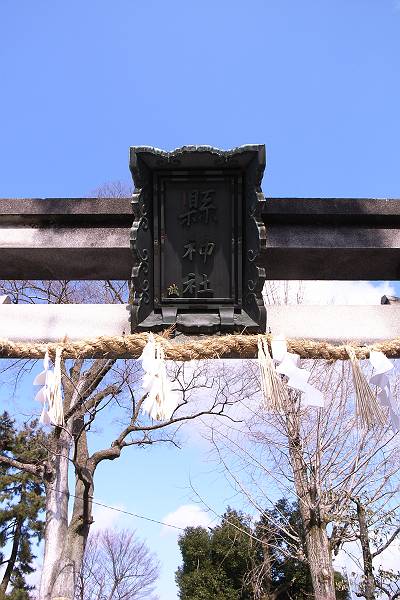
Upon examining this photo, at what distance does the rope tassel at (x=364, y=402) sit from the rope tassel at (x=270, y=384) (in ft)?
1.08

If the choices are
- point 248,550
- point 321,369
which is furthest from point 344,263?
point 248,550

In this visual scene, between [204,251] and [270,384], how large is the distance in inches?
26.0

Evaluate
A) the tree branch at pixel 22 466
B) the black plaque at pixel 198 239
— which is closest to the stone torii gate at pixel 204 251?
the black plaque at pixel 198 239

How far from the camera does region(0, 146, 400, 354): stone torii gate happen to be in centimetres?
257

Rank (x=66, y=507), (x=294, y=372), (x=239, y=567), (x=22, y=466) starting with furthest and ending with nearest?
(x=239, y=567)
(x=66, y=507)
(x=22, y=466)
(x=294, y=372)

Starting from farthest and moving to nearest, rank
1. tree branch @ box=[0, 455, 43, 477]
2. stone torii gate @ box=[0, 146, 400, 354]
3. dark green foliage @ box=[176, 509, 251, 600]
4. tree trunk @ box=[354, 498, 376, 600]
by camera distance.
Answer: dark green foliage @ box=[176, 509, 251, 600], tree branch @ box=[0, 455, 43, 477], tree trunk @ box=[354, 498, 376, 600], stone torii gate @ box=[0, 146, 400, 354]

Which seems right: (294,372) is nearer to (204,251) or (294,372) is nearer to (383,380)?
(383,380)

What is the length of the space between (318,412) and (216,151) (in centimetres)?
739

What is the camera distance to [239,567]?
14.0 metres

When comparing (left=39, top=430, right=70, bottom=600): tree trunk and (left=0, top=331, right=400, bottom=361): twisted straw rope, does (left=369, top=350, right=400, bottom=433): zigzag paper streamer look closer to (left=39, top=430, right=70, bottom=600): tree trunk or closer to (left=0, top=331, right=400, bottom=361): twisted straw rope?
(left=0, top=331, right=400, bottom=361): twisted straw rope

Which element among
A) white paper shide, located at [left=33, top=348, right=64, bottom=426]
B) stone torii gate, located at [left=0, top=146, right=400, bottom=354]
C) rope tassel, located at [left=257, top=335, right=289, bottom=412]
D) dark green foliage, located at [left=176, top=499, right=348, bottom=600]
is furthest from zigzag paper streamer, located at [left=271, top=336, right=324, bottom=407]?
dark green foliage, located at [left=176, top=499, right=348, bottom=600]

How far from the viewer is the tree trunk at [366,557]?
9.39m

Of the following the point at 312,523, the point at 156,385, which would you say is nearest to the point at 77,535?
the point at 312,523

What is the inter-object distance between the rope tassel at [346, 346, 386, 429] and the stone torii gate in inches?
7.9
